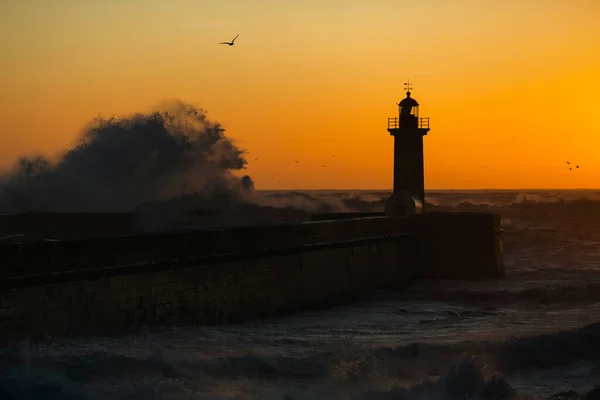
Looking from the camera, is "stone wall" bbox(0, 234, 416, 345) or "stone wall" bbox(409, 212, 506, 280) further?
"stone wall" bbox(409, 212, 506, 280)

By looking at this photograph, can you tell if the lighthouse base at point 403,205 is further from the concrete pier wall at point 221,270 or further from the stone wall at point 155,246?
the stone wall at point 155,246

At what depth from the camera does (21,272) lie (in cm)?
862

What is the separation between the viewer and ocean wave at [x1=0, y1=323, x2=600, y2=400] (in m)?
7.49

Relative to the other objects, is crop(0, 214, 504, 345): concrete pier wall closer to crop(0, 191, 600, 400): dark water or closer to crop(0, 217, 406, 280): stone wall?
crop(0, 217, 406, 280): stone wall

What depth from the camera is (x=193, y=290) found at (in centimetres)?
1102

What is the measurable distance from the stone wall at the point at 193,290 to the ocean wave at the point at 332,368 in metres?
0.75

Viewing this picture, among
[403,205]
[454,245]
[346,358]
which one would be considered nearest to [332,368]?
[346,358]

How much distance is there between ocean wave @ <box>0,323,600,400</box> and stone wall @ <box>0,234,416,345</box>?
2.45 feet

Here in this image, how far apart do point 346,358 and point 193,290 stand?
2908 millimetres

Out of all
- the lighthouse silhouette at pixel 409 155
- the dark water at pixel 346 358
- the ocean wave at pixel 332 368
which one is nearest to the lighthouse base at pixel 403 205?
the lighthouse silhouette at pixel 409 155

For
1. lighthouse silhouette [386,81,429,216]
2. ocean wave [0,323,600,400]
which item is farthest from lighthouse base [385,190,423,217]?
ocean wave [0,323,600,400]

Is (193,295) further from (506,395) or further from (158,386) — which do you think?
(506,395)

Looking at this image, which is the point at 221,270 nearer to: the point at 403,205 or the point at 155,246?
the point at 155,246

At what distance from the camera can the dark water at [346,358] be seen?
7535mm
